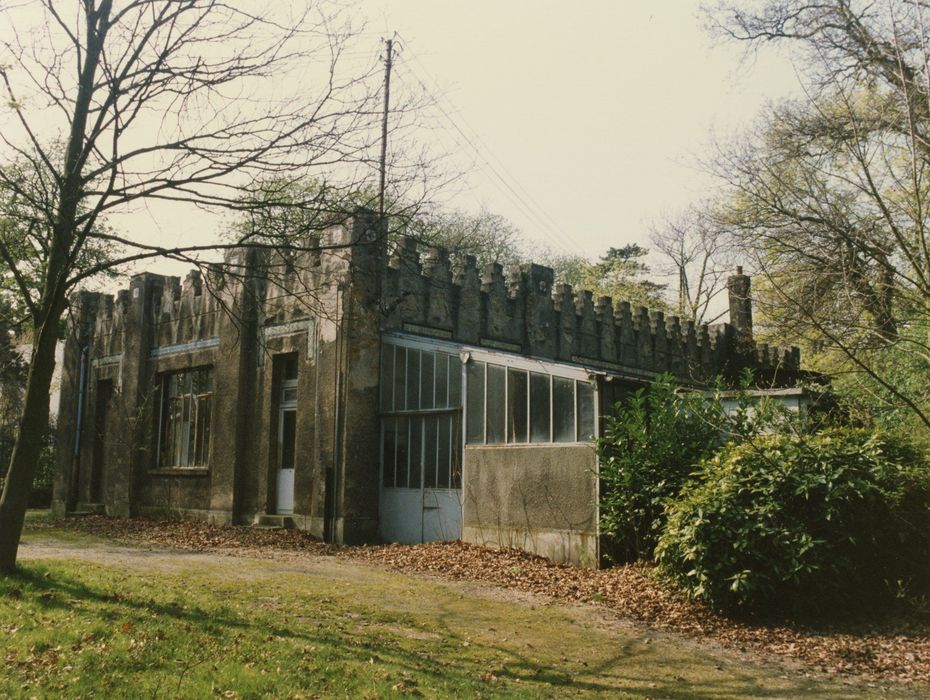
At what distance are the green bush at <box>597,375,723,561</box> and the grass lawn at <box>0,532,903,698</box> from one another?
220 cm

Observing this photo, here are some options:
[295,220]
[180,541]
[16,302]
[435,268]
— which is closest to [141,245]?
[295,220]

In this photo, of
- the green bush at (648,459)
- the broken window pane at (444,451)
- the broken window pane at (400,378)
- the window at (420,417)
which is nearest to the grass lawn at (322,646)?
the green bush at (648,459)

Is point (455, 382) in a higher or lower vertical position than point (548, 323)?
lower

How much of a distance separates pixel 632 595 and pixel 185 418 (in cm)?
1360

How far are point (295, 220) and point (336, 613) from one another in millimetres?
4695

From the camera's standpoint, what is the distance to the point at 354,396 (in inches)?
631

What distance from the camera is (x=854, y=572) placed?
9.18 m

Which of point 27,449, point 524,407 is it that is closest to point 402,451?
point 524,407

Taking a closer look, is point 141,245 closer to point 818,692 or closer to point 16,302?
point 818,692

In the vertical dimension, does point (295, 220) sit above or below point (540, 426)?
above

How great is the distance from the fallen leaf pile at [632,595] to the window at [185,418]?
113 inches

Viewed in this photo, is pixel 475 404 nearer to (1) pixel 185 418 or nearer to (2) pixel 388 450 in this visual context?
(2) pixel 388 450

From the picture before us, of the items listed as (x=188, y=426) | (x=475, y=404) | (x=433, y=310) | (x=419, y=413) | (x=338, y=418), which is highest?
(x=433, y=310)

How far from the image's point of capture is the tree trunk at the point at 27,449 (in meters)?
9.13
